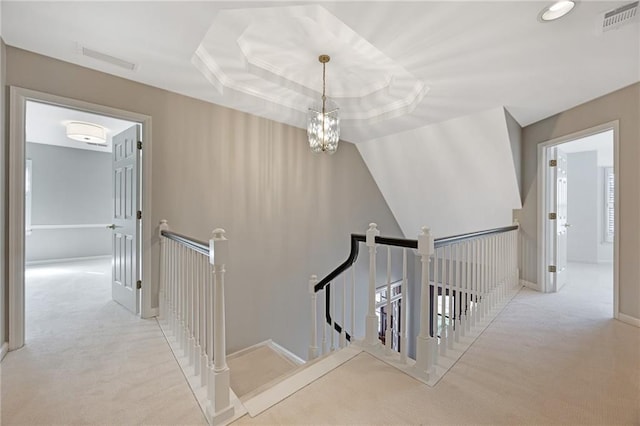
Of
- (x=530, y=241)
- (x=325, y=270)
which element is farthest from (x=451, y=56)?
(x=325, y=270)

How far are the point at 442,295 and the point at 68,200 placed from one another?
23.4 feet

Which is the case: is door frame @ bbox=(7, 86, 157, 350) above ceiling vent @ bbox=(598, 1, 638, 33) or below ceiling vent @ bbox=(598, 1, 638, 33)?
below

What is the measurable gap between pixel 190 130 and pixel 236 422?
9.07 feet

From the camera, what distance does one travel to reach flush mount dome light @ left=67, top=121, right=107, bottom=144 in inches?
156

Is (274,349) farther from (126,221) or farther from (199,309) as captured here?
(126,221)

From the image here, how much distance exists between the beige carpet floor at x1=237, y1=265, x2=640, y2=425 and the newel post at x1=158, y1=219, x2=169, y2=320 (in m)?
1.68

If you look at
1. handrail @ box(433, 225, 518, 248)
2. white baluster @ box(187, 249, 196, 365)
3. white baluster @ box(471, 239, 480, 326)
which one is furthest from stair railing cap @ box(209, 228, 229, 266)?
white baluster @ box(471, 239, 480, 326)

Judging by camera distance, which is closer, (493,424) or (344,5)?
(493,424)

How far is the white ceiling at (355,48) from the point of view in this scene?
172 cm

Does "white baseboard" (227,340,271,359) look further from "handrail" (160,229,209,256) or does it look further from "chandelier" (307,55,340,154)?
"chandelier" (307,55,340,154)

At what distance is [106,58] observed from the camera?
2.22 meters

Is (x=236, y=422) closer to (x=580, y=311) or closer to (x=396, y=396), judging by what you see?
(x=396, y=396)

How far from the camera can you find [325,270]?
4.51 metres

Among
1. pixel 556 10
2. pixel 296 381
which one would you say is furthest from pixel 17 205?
pixel 556 10
